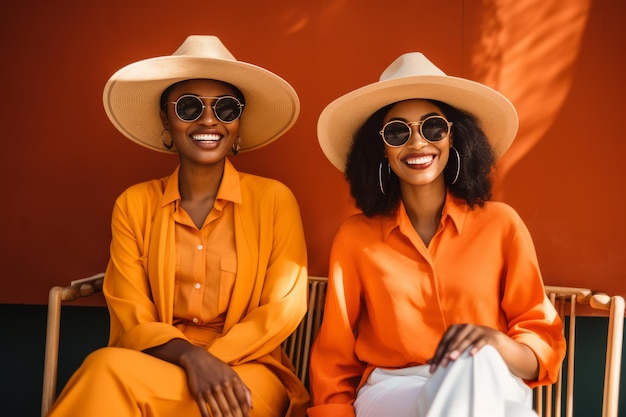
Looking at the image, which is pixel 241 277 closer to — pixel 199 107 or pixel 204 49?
pixel 199 107

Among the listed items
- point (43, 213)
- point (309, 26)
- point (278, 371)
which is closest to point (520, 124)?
point (309, 26)

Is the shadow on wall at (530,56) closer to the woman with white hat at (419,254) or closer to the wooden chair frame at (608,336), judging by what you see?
the woman with white hat at (419,254)

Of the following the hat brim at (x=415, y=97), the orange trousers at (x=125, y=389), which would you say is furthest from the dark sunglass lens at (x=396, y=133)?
the orange trousers at (x=125, y=389)

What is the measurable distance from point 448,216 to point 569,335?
911 millimetres

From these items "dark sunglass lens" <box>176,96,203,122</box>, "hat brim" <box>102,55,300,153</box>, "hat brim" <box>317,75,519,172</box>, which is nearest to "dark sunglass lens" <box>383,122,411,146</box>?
"hat brim" <box>317,75,519,172</box>

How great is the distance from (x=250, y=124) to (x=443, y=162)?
3.60 ft

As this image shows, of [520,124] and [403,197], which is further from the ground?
[520,124]

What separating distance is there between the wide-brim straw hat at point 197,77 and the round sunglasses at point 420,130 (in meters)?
Result: 0.59

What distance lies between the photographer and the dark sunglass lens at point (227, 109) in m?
3.19

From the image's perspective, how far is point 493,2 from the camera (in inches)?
142

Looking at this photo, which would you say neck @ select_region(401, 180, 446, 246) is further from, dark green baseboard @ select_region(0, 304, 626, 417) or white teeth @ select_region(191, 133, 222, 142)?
dark green baseboard @ select_region(0, 304, 626, 417)

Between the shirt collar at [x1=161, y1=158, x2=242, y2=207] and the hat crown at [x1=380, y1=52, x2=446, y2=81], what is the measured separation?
33.4 inches

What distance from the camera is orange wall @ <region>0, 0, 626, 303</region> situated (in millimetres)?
3555

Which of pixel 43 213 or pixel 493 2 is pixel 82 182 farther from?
pixel 493 2
